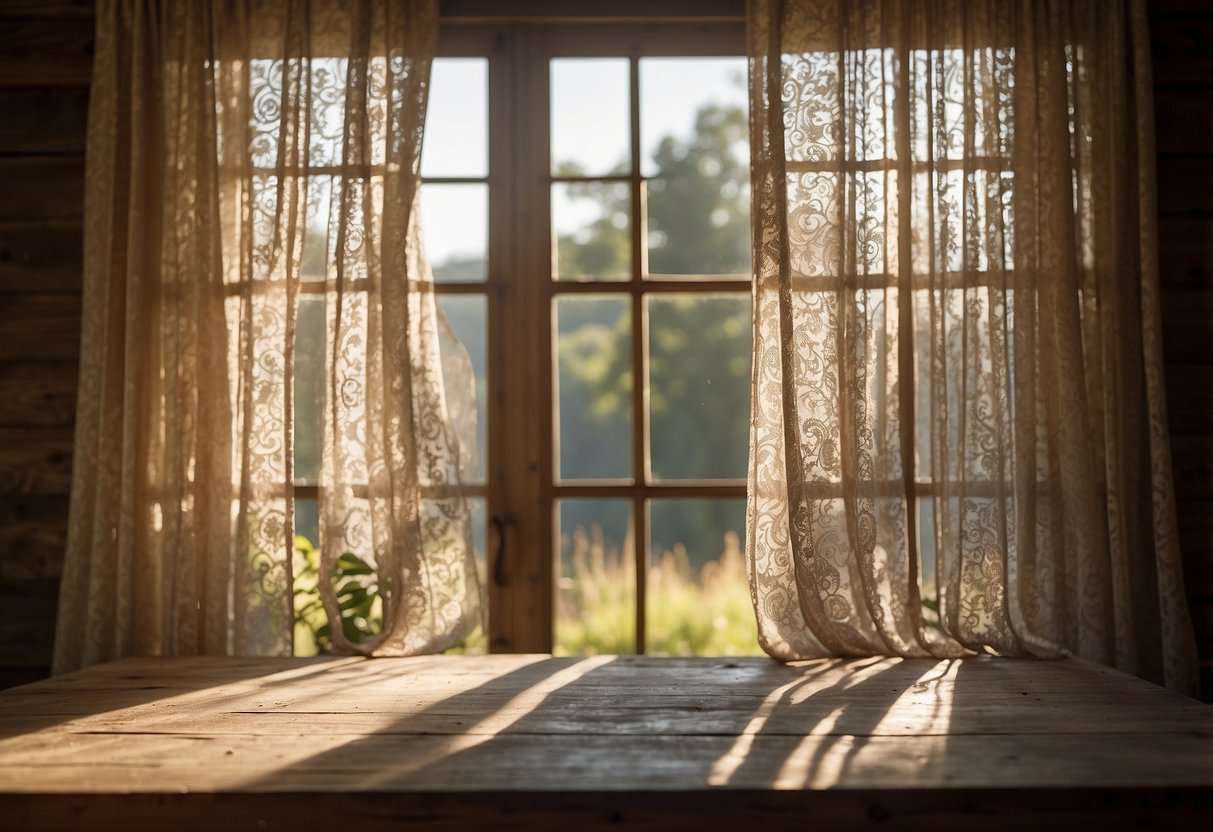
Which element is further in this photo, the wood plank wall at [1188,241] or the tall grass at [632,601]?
the tall grass at [632,601]

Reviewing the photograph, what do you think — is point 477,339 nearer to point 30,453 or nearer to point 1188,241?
point 30,453

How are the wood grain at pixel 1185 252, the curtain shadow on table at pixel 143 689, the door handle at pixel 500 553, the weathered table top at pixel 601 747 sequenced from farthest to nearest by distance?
the door handle at pixel 500 553 → the wood grain at pixel 1185 252 → the curtain shadow on table at pixel 143 689 → the weathered table top at pixel 601 747

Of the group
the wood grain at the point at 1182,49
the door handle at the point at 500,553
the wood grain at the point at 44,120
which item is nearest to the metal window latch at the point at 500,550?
the door handle at the point at 500,553

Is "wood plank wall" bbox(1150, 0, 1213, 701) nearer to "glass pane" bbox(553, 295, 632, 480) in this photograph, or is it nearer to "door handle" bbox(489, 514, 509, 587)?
"glass pane" bbox(553, 295, 632, 480)

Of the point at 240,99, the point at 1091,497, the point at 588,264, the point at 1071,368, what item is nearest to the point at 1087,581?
the point at 1091,497

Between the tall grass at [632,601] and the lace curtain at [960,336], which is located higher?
the lace curtain at [960,336]

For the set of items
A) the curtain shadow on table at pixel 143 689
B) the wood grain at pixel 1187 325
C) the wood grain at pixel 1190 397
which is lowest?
the curtain shadow on table at pixel 143 689

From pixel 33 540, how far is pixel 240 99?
3.78ft

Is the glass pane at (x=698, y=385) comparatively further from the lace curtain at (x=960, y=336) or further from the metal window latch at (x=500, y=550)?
the metal window latch at (x=500, y=550)

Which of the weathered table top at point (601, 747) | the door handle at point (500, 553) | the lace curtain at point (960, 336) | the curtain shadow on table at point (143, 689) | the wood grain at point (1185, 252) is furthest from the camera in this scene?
the door handle at point (500, 553)

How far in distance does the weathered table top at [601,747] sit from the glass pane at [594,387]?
562 millimetres

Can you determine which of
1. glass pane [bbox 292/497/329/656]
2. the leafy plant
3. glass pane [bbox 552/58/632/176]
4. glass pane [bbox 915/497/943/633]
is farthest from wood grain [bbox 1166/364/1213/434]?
glass pane [bbox 292/497/329/656]

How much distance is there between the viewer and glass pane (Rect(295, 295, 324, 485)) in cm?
211

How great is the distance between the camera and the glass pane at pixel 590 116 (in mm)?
2305
